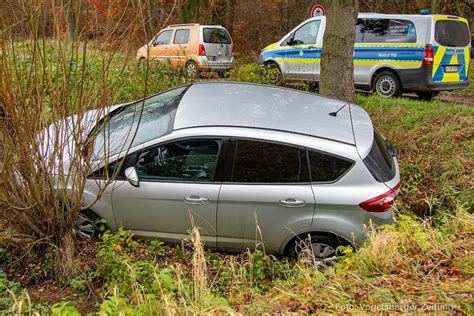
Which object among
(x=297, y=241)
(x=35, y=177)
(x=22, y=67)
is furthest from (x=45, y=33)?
(x=297, y=241)

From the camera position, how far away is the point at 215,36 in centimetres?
1333

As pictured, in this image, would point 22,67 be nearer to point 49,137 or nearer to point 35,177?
point 49,137

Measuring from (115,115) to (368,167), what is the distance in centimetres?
276

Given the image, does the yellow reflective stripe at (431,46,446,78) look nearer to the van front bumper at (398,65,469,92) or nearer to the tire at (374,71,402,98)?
the van front bumper at (398,65,469,92)

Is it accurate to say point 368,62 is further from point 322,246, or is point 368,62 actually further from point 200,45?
point 322,246

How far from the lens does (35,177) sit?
3.80 meters

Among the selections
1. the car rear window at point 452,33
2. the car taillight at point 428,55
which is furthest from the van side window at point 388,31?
the car rear window at point 452,33

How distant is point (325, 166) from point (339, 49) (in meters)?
3.69

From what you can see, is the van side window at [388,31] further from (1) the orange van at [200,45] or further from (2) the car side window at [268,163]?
(2) the car side window at [268,163]

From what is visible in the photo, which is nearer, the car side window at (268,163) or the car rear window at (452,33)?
the car side window at (268,163)

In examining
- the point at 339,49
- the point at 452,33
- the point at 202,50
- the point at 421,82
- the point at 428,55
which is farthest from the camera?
the point at 202,50

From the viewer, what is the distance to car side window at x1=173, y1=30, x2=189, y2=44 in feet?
44.3

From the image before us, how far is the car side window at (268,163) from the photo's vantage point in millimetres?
4195

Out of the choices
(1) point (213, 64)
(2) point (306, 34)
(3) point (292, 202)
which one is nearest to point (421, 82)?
(2) point (306, 34)
